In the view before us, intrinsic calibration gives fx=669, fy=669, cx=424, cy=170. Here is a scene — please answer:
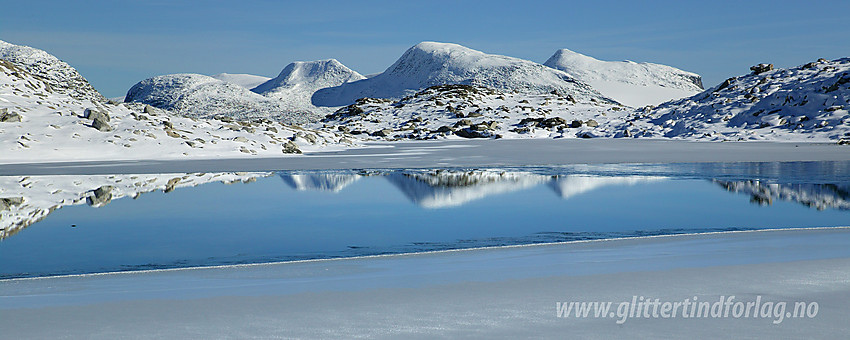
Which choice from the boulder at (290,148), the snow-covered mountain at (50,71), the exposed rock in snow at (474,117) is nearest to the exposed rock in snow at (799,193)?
the boulder at (290,148)

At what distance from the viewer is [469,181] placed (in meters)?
11.0

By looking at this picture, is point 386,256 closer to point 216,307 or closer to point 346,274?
point 346,274

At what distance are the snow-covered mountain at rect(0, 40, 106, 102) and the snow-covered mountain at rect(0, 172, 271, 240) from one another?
13.1 meters

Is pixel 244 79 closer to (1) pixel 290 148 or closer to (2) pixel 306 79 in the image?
(2) pixel 306 79

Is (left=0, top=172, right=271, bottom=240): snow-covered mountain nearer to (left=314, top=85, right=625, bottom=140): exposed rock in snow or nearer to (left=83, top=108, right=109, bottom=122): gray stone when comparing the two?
(left=83, top=108, right=109, bottom=122): gray stone

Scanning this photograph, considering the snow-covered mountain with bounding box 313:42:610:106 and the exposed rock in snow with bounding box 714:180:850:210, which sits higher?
the snow-covered mountain with bounding box 313:42:610:106

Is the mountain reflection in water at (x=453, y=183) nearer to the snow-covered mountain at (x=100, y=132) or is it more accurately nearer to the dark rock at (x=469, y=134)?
the snow-covered mountain at (x=100, y=132)

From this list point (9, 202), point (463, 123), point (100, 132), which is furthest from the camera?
point (463, 123)

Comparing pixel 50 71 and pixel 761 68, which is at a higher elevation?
pixel 50 71

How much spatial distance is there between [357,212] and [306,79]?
414ft

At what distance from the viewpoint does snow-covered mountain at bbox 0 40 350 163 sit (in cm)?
1764

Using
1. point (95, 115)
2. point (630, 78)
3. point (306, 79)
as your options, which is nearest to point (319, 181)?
point (95, 115)

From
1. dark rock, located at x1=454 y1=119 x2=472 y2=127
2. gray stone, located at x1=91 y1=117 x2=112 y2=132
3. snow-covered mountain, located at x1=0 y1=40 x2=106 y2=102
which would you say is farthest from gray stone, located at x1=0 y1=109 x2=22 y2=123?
dark rock, located at x1=454 y1=119 x2=472 y2=127

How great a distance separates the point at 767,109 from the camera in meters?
37.3
